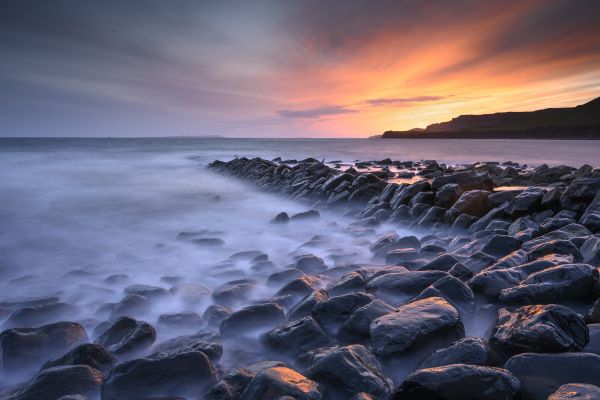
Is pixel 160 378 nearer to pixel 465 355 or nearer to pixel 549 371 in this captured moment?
pixel 465 355

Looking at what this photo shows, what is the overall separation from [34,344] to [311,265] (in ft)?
9.91

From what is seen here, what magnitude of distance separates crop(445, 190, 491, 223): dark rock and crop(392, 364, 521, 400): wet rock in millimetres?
4910

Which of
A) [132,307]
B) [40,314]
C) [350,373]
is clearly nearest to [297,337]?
[350,373]

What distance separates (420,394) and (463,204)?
208 inches

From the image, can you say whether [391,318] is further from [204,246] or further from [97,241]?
[97,241]

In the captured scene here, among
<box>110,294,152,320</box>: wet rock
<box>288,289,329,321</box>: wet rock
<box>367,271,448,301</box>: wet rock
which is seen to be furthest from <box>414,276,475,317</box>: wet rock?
<box>110,294,152,320</box>: wet rock

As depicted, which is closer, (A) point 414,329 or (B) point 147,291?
(A) point 414,329

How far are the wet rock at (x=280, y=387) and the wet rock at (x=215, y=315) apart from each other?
1.38 meters

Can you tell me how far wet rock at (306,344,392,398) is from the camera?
2.16 meters

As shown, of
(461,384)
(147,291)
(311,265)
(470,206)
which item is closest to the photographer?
(461,384)

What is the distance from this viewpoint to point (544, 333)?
6.94ft

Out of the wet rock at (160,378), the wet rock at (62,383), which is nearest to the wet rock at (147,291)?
the wet rock at (62,383)

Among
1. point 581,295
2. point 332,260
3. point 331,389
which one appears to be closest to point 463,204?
point 332,260

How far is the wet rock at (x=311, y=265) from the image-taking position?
15.6ft
